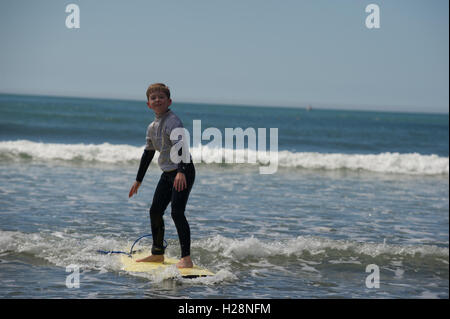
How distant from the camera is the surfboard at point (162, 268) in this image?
18.3ft

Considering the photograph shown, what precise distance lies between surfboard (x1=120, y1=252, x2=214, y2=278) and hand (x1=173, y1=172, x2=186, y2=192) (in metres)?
0.94

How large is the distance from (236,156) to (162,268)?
13.6 meters

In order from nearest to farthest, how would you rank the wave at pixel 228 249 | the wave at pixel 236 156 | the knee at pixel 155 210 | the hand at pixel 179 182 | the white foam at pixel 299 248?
the hand at pixel 179 182 → the knee at pixel 155 210 → the wave at pixel 228 249 → the white foam at pixel 299 248 → the wave at pixel 236 156

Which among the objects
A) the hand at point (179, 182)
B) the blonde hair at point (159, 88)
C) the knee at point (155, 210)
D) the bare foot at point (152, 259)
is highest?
the blonde hair at point (159, 88)

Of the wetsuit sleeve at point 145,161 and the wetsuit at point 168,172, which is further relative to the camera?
the wetsuit sleeve at point 145,161

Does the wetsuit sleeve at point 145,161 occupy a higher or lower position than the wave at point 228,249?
higher

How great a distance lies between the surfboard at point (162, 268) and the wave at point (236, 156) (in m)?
11.0

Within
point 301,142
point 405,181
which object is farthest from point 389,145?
point 405,181

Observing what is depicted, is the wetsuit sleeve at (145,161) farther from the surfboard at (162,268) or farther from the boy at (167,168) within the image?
the surfboard at (162,268)

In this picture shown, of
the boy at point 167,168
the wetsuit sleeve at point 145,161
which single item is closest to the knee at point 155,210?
the boy at point 167,168
